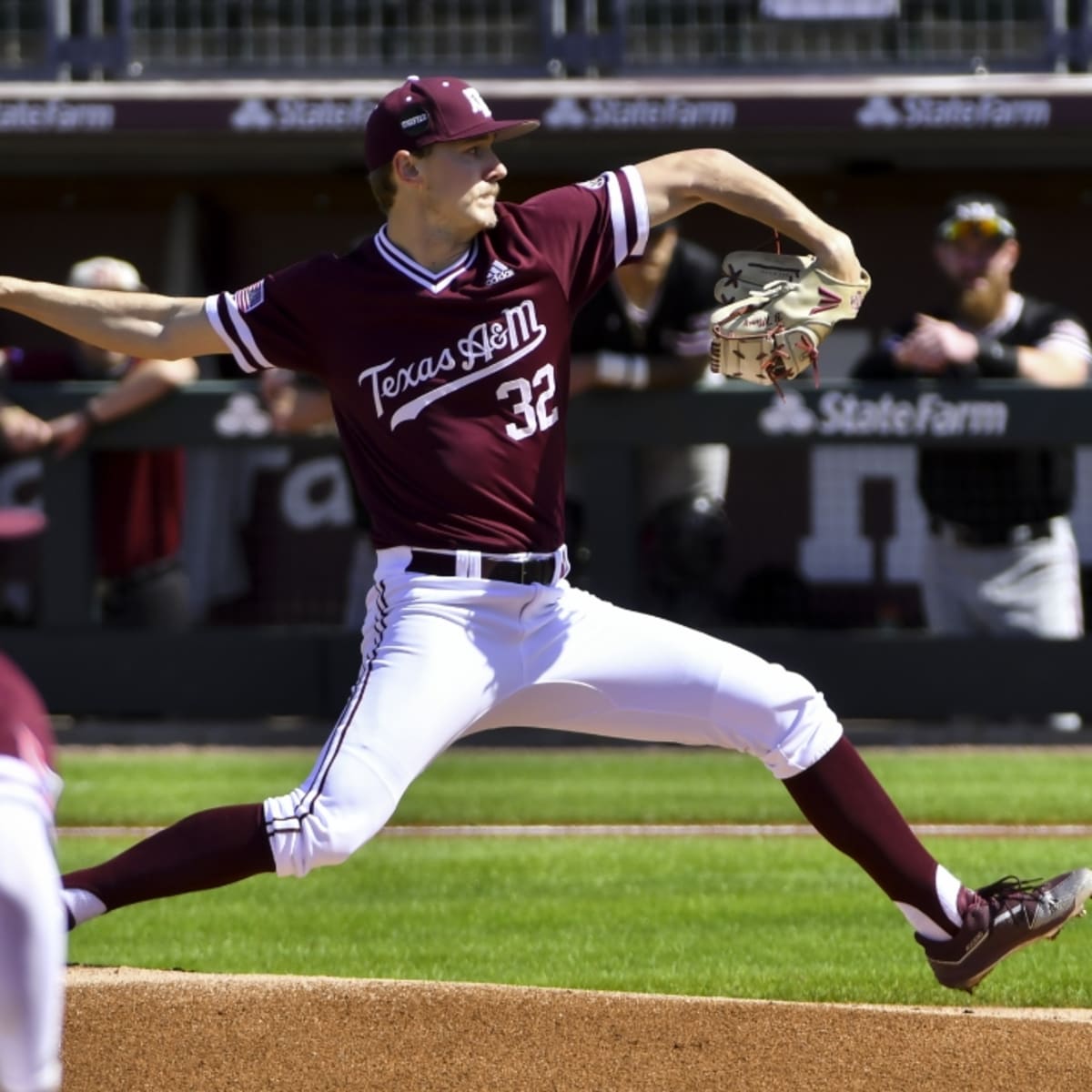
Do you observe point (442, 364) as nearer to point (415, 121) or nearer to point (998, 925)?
point (415, 121)

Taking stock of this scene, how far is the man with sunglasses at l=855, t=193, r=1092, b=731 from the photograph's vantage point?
8859 millimetres

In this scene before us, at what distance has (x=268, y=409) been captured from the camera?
920cm

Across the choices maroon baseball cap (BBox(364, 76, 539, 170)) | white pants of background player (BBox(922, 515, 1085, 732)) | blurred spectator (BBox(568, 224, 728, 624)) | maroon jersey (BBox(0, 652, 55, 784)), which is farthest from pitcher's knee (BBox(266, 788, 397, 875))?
white pants of background player (BBox(922, 515, 1085, 732))

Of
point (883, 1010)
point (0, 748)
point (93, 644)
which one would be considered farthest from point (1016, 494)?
point (0, 748)

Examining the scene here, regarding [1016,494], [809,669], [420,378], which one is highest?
[420,378]

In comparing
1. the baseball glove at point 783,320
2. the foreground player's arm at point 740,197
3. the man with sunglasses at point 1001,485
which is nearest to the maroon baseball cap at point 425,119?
the foreground player's arm at point 740,197

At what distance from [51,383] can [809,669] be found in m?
3.59

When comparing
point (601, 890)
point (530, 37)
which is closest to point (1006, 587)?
point (601, 890)

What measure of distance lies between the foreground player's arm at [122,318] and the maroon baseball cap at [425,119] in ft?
1.64

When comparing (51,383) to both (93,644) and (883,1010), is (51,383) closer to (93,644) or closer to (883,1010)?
(93,644)

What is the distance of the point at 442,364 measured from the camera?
4.24m

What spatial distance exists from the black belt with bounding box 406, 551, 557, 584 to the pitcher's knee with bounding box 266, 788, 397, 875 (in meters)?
0.49

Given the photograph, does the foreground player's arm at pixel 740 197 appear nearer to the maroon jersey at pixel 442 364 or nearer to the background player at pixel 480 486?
the background player at pixel 480 486

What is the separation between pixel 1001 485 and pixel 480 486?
518 cm
